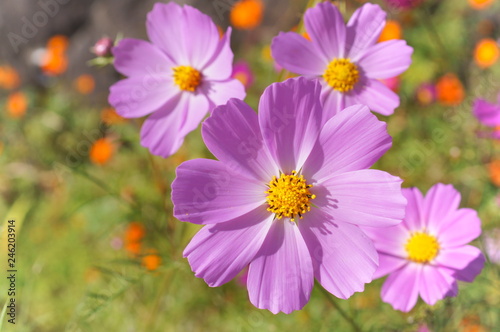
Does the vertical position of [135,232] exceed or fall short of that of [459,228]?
Answer: it falls short

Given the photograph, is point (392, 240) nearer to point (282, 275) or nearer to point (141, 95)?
point (282, 275)

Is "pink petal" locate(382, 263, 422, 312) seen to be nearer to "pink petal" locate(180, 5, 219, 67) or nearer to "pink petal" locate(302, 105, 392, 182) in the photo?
"pink petal" locate(302, 105, 392, 182)

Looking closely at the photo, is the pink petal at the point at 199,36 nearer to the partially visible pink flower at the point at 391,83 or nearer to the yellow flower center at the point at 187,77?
the yellow flower center at the point at 187,77

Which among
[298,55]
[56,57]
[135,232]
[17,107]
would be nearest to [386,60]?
[298,55]

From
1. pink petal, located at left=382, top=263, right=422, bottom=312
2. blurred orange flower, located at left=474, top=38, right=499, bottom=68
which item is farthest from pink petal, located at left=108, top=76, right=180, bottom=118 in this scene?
blurred orange flower, located at left=474, top=38, right=499, bottom=68

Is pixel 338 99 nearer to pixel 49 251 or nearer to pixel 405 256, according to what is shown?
pixel 405 256
